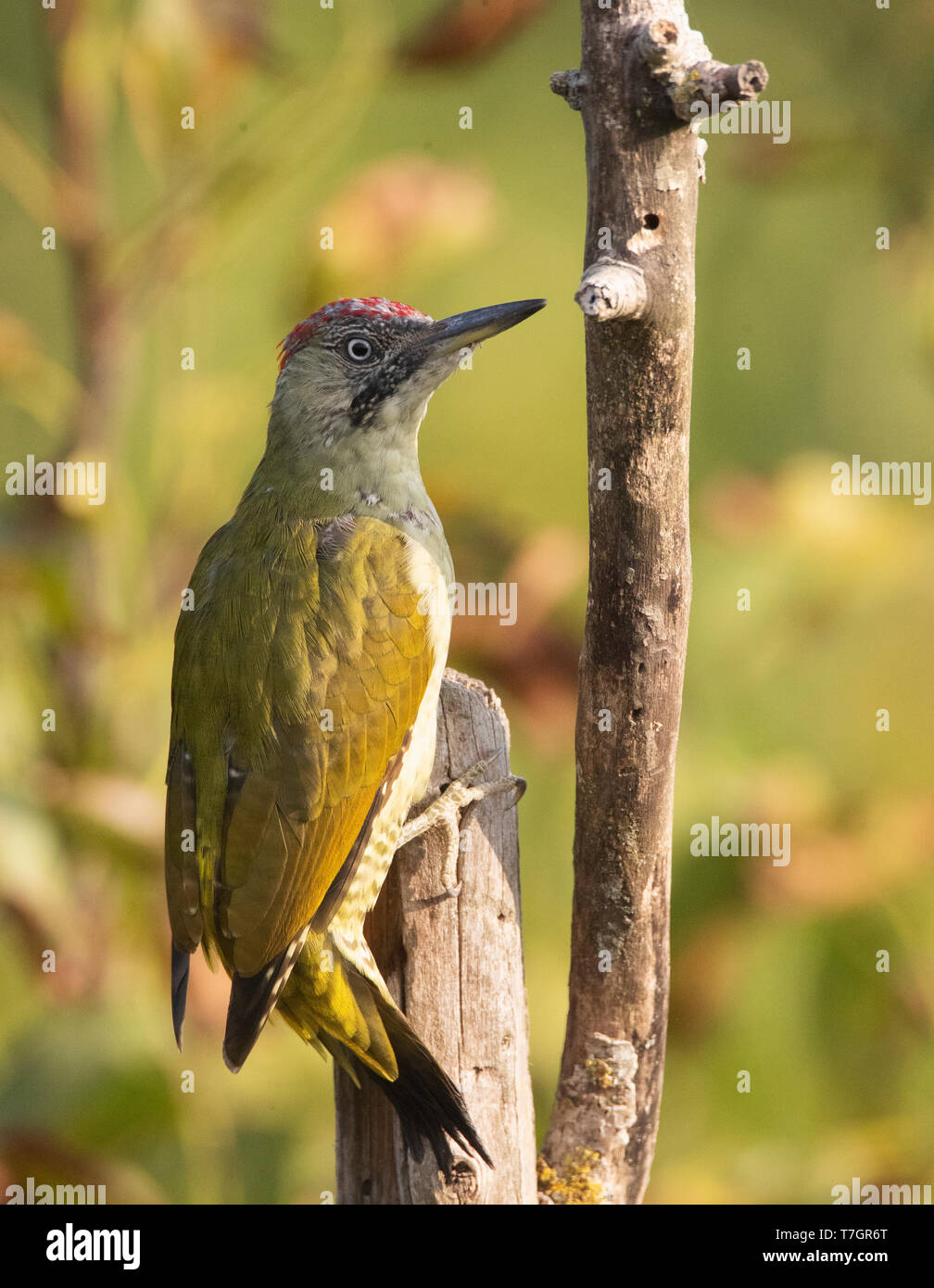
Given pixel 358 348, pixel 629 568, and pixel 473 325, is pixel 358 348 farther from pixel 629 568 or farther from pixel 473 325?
pixel 629 568

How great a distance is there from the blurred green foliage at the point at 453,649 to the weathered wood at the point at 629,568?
83 centimetres

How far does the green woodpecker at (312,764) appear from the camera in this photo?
245 cm

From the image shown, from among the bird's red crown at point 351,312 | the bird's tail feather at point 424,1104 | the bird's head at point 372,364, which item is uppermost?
the bird's red crown at point 351,312

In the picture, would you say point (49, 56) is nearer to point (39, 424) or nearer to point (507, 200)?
point (39, 424)

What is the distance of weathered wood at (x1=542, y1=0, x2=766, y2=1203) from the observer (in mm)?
1890

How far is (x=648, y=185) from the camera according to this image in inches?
75.4

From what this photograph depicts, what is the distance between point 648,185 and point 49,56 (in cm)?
202

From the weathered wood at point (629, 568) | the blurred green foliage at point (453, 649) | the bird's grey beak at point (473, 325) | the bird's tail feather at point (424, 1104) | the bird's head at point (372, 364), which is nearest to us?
the weathered wood at point (629, 568)

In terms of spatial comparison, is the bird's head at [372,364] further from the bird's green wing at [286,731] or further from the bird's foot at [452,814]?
the bird's foot at [452,814]

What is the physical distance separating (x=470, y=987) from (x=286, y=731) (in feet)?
2.04

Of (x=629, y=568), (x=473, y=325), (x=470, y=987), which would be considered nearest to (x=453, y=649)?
(x=473, y=325)

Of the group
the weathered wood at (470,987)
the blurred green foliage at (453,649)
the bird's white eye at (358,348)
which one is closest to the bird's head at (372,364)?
the bird's white eye at (358,348)

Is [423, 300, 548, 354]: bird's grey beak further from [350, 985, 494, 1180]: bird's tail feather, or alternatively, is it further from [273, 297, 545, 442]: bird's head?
[350, 985, 494, 1180]: bird's tail feather

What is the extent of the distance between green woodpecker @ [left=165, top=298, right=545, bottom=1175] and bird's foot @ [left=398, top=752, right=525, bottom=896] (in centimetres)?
1
